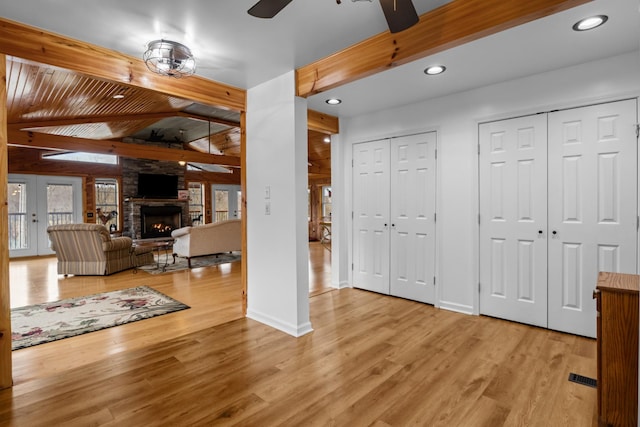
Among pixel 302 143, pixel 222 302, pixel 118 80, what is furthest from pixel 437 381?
pixel 118 80

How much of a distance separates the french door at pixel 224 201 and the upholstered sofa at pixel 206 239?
4.50m

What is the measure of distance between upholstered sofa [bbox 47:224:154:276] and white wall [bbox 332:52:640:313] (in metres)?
5.07

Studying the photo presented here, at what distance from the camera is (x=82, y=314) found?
3.55 metres

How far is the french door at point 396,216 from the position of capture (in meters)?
3.73

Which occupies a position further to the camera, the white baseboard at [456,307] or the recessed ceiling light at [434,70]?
the white baseboard at [456,307]

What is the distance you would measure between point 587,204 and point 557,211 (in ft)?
0.71

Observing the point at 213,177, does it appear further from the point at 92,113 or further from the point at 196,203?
the point at 92,113

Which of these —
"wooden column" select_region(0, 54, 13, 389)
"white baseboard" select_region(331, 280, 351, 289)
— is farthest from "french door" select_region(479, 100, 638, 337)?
"wooden column" select_region(0, 54, 13, 389)

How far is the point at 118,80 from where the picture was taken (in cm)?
255

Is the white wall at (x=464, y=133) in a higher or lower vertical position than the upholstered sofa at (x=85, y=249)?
higher

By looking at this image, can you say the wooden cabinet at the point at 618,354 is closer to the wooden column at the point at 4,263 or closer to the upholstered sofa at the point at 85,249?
the wooden column at the point at 4,263

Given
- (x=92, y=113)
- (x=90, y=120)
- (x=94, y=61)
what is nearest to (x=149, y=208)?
(x=90, y=120)

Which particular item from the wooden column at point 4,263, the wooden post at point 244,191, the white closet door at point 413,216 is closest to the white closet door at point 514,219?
the white closet door at point 413,216

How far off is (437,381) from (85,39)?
3430 mm
